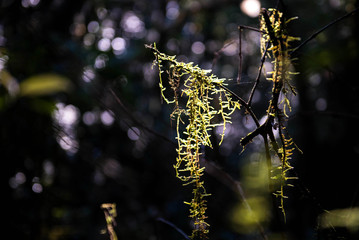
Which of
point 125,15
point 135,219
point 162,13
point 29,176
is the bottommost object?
point 135,219

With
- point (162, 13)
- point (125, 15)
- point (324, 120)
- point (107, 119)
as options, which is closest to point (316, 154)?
point (324, 120)

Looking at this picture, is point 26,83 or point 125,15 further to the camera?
point 125,15

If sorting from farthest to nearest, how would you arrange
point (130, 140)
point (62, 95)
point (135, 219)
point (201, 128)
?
1. point (130, 140)
2. point (135, 219)
3. point (62, 95)
4. point (201, 128)

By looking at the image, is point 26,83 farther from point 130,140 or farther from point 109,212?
point 130,140

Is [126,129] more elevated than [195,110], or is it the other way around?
[126,129]

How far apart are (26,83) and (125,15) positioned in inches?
175

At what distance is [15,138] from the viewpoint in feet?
3.94

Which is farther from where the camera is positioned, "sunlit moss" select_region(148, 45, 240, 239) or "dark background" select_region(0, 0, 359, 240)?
"dark background" select_region(0, 0, 359, 240)

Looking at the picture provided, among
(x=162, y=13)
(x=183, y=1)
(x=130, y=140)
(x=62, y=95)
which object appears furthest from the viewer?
(x=183, y=1)

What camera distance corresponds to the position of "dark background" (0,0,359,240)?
96 cm

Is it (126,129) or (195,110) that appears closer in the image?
(195,110)

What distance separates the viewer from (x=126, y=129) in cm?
282

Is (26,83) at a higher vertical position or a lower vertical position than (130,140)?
lower

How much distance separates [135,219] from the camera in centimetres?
301
